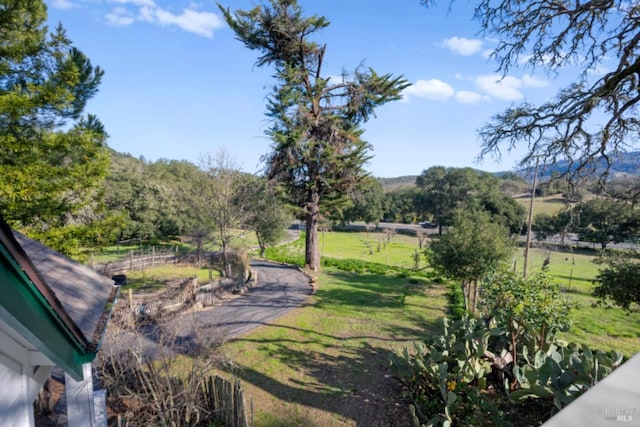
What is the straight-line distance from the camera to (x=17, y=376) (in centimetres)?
228

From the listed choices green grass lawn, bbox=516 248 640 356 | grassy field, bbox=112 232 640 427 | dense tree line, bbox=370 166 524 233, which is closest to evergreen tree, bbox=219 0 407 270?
grassy field, bbox=112 232 640 427

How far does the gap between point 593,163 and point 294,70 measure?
48.2 feet

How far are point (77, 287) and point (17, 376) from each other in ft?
5.66

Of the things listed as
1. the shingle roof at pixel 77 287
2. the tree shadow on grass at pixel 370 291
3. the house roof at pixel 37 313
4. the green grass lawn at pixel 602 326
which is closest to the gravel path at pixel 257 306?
the tree shadow on grass at pixel 370 291

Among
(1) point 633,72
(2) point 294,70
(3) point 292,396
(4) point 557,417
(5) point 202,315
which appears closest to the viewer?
(4) point 557,417

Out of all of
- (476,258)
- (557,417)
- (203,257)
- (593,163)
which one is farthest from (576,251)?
(557,417)

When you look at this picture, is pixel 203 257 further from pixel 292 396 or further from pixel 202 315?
pixel 292 396

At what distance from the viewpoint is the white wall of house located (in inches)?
80.9

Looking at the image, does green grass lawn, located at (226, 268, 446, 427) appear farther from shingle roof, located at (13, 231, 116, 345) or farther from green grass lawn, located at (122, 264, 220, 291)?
green grass lawn, located at (122, 264, 220, 291)

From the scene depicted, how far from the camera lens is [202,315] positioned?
43.0 feet

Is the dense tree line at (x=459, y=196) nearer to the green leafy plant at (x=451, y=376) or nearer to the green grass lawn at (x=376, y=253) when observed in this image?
the green grass lawn at (x=376, y=253)

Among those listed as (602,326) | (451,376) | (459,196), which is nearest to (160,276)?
(451,376)

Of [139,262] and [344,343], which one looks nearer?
[344,343]

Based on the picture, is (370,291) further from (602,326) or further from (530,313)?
(530,313)
